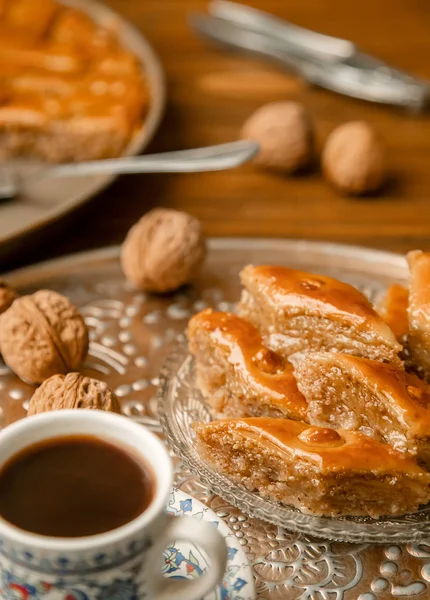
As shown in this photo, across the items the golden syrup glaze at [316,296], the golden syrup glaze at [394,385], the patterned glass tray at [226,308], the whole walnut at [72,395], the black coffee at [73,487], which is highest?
the golden syrup glaze at [316,296]

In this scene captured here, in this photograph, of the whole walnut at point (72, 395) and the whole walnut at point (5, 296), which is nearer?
the whole walnut at point (72, 395)

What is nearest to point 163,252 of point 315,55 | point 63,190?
point 63,190

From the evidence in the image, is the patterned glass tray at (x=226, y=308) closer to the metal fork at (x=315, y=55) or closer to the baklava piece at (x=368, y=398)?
the baklava piece at (x=368, y=398)

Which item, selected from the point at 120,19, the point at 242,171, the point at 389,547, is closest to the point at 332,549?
the point at 389,547

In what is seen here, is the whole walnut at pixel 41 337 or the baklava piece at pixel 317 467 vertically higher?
the baklava piece at pixel 317 467

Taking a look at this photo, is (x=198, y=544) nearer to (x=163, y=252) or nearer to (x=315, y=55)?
(x=163, y=252)

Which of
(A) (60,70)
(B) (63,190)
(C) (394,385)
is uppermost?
(C) (394,385)

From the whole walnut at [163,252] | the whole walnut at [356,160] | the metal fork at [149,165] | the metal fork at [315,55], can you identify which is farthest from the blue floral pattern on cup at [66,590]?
the metal fork at [315,55]
